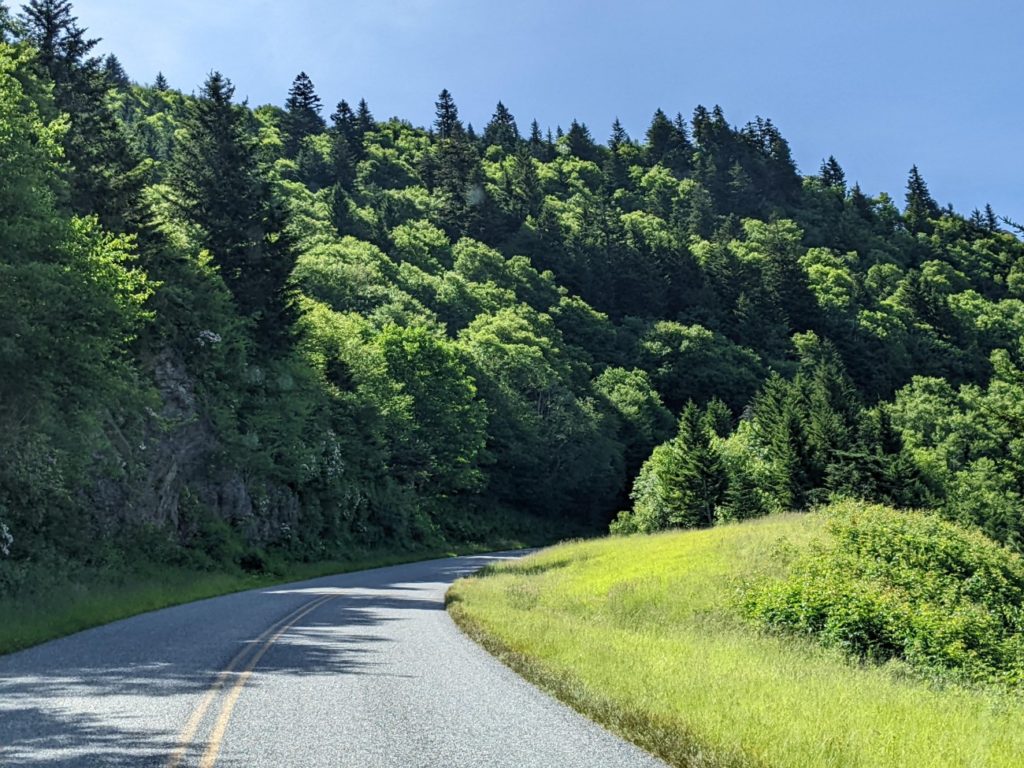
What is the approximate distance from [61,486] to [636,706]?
71.4 ft

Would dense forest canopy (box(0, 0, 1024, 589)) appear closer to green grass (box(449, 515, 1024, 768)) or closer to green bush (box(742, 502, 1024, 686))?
green bush (box(742, 502, 1024, 686))

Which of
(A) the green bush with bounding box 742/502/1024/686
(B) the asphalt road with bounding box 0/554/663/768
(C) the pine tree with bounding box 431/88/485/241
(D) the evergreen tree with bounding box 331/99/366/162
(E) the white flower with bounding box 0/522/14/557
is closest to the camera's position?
(B) the asphalt road with bounding box 0/554/663/768

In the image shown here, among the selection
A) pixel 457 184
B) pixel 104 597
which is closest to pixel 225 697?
pixel 104 597

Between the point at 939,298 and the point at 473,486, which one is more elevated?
the point at 939,298

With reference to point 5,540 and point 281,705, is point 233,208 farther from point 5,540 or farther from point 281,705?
point 281,705

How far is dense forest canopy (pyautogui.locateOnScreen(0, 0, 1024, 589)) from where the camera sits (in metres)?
24.8

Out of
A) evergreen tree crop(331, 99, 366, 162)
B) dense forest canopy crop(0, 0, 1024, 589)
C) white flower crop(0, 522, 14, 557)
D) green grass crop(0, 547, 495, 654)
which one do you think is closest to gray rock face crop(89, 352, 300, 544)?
dense forest canopy crop(0, 0, 1024, 589)

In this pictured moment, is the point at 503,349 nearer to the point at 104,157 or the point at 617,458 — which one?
the point at 617,458

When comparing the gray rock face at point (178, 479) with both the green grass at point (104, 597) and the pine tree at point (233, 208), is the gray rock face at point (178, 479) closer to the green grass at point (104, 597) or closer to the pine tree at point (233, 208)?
the green grass at point (104, 597)

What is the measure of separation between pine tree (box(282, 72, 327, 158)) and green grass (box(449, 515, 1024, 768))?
16689cm

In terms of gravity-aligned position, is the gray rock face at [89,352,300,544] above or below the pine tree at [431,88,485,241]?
below

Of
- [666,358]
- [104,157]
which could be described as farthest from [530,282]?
[104,157]

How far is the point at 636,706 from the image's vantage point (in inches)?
377

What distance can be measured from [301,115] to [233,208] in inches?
5617
